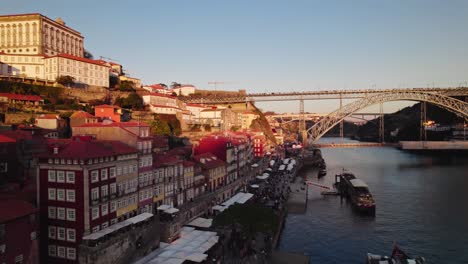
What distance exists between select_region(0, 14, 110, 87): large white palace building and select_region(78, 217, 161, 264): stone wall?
30999 mm

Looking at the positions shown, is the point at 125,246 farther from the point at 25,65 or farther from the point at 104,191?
the point at 25,65

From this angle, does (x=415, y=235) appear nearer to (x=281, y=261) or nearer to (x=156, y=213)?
(x=281, y=261)

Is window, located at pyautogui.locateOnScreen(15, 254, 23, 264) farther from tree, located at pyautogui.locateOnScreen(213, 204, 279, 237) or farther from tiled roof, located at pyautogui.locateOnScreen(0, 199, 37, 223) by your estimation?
tree, located at pyautogui.locateOnScreen(213, 204, 279, 237)

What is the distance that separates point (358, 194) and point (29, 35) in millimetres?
44941

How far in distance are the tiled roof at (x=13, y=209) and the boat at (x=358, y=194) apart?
80.4ft

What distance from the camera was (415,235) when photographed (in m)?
25.7

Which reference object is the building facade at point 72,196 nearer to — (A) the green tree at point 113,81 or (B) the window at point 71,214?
(B) the window at point 71,214

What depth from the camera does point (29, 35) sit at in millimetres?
51688

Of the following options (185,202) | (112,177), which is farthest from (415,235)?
(112,177)

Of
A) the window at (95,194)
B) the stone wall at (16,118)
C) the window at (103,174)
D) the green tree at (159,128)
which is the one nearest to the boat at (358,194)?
the green tree at (159,128)

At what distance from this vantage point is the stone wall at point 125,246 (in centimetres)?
1469

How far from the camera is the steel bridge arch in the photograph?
7856cm

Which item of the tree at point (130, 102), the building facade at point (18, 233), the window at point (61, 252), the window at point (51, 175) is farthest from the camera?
the tree at point (130, 102)

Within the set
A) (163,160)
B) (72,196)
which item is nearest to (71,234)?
(72,196)
